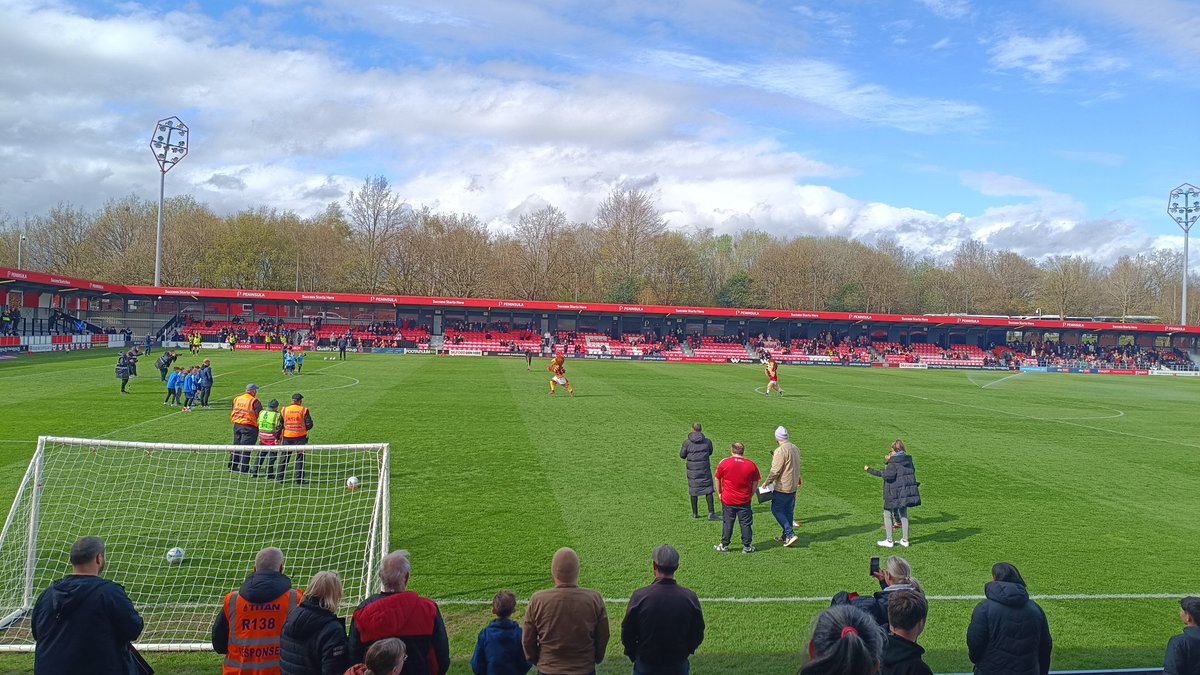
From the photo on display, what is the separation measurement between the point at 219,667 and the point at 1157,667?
8.85 meters

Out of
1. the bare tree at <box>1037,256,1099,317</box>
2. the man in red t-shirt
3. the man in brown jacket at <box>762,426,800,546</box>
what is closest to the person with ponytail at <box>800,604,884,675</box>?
the man in red t-shirt

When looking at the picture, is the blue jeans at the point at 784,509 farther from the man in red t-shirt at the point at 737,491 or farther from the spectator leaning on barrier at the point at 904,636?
the spectator leaning on barrier at the point at 904,636

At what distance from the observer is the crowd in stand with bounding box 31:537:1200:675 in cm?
476

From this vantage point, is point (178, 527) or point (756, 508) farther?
point (756, 508)

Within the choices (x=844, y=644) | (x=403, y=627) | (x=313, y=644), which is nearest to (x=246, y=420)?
(x=313, y=644)

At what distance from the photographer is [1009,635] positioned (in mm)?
5516

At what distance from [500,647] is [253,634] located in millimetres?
1713

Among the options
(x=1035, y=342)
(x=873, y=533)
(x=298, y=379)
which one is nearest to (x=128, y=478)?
(x=873, y=533)

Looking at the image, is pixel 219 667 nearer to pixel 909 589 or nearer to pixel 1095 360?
pixel 909 589

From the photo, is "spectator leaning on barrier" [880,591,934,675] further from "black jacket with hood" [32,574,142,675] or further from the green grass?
"black jacket with hood" [32,574,142,675]

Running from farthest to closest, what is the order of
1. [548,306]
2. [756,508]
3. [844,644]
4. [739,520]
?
[548,306] < [756,508] < [739,520] < [844,644]

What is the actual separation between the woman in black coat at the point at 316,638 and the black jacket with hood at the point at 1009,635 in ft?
14.3

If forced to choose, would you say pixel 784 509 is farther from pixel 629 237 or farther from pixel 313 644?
pixel 629 237

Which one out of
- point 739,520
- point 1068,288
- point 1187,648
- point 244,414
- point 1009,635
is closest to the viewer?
point 1187,648
